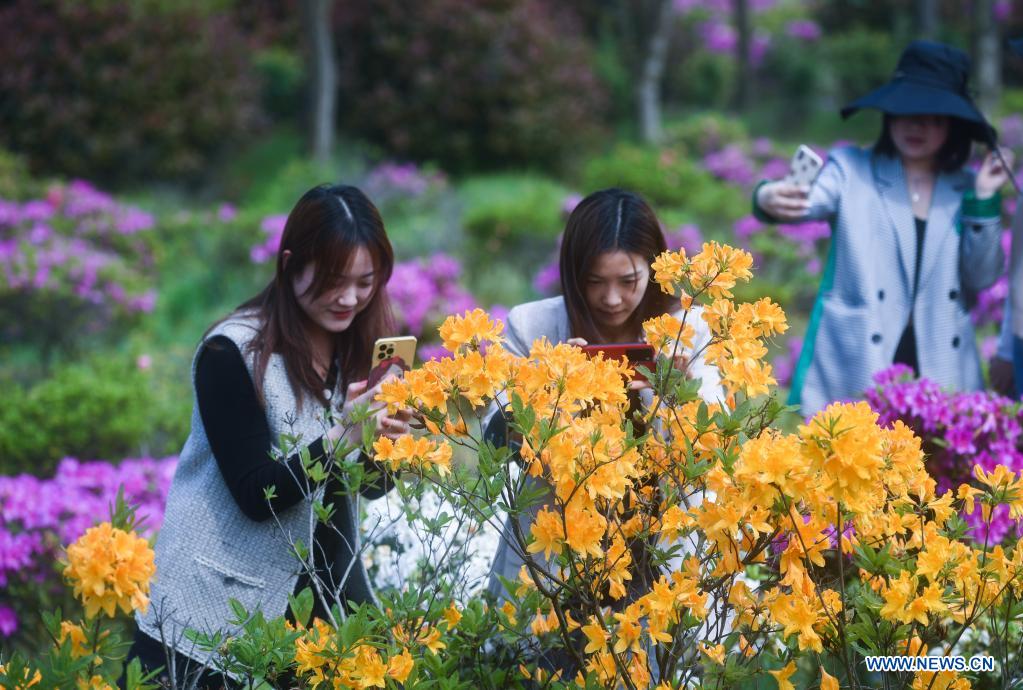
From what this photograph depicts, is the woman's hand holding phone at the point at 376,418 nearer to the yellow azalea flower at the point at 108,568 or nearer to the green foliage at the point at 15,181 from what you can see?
the yellow azalea flower at the point at 108,568

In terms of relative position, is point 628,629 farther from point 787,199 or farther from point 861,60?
point 861,60

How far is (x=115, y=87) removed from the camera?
11.1 m

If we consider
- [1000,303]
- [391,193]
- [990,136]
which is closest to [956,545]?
[990,136]

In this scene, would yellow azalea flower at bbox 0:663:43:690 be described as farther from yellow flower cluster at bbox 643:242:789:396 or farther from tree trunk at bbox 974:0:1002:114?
tree trunk at bbox 974:0:1002:114

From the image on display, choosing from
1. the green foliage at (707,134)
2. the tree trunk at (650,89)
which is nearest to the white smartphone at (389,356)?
the green foliage at (707,134)

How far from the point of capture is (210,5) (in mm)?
13609

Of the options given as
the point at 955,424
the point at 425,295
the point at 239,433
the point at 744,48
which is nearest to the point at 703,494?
the point at 239,433

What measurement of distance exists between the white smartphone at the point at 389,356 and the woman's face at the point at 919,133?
2.09 metres

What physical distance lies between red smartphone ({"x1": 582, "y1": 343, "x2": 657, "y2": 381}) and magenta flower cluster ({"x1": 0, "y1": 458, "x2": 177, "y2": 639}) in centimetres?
178

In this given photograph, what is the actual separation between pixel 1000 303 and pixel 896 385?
2.12m

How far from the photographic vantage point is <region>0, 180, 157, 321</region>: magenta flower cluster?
20.9 ft

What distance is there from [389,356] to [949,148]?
2.29m

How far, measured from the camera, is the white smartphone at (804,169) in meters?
3.54

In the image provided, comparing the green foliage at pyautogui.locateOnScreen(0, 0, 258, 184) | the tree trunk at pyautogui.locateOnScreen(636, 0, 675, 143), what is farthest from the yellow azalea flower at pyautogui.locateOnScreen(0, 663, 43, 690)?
the tree trunk at pyautogui.locateOnScreen(636, 0, 675, 143)
